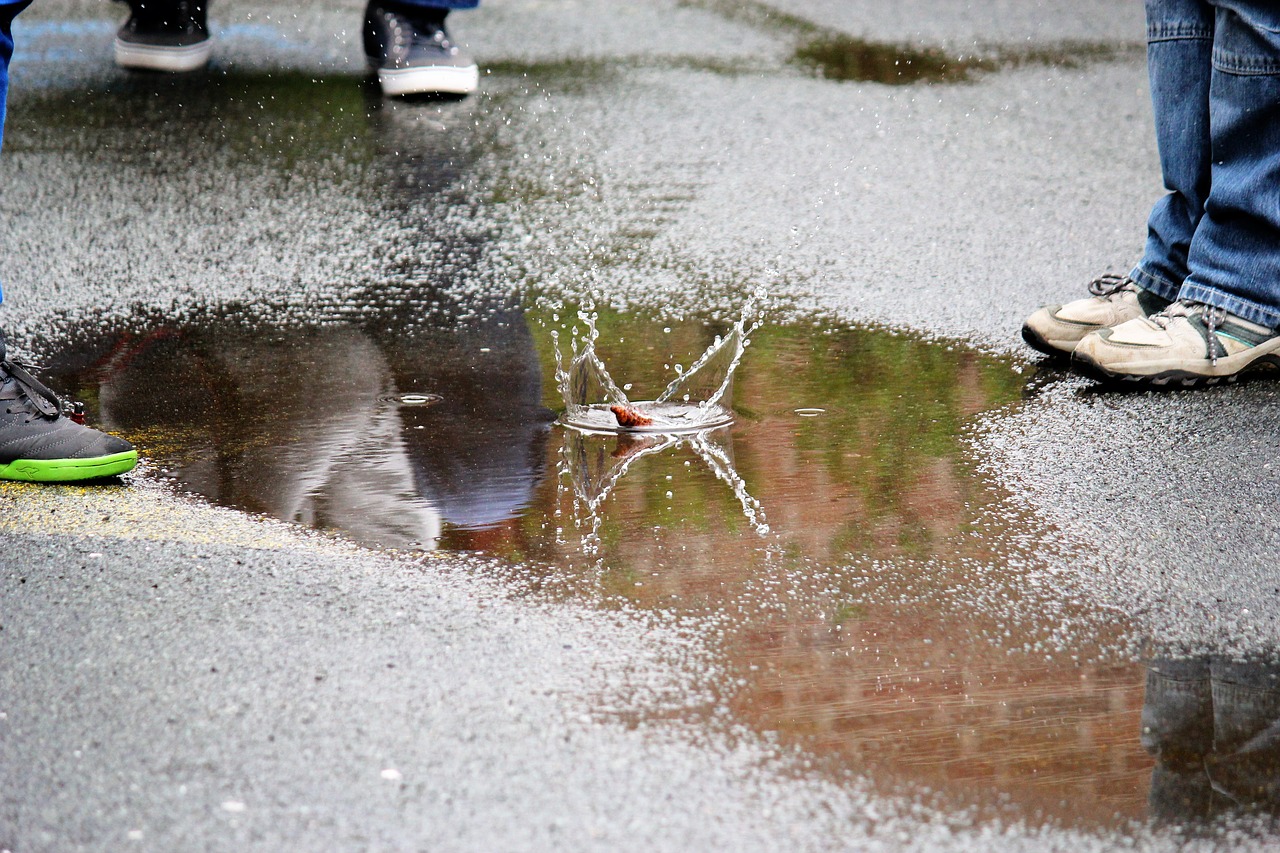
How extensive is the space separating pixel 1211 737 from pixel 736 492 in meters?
0.93

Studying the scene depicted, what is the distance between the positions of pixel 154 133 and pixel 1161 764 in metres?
4.27

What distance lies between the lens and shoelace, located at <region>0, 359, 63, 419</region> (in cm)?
257

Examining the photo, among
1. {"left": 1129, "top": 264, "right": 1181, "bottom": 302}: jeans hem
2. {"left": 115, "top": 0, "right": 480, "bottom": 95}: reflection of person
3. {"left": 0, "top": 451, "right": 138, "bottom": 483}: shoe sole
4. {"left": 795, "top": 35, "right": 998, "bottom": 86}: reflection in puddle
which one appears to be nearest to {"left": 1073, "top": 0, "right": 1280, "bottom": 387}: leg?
{"left": 1129, "top": 264, "right": 1181, "bottom": 302}: jeans hem

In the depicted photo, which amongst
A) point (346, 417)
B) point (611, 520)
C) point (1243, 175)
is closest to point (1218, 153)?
point (1243, 175)

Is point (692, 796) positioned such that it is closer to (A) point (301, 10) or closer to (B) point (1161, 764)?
(B) point (1161, 764)

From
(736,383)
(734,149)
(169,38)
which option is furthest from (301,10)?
(736,383)

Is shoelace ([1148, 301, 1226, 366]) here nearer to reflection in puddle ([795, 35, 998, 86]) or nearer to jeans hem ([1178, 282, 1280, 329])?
jeans hem ([1178, 282, 1280, 329])

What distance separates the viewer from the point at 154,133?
5.03 meters

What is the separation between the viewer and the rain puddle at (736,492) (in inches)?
70.4

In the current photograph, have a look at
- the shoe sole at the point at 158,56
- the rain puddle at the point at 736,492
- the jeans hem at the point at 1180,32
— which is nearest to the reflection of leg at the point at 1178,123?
the jeans hem at the point at 1180,32

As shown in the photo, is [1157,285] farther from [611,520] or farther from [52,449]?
[52,449]

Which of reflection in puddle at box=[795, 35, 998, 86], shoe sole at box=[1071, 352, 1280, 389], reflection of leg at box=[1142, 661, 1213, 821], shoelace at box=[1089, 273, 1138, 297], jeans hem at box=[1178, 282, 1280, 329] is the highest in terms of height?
reflection in puddle at box=[795, 35, 998, 86]

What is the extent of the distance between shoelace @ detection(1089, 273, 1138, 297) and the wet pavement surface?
24 cm

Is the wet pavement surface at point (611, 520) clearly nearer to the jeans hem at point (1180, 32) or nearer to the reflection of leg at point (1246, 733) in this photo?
the reflection of leg at point (1246, 733)
